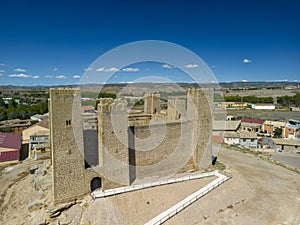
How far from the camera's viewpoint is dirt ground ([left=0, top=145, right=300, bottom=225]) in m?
14.4

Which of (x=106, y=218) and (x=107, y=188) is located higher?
(x=107, y=188)

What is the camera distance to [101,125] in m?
15.3

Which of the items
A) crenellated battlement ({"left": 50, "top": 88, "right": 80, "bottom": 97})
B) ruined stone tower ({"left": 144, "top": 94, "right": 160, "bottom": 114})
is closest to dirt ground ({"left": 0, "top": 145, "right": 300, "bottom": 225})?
crenellated battlement ({"left": 50, "top": 88, "right": 80, "bottom": 97})

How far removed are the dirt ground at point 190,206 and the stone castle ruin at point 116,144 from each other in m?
1.63

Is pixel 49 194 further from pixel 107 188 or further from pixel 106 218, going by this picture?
pixel 106 218

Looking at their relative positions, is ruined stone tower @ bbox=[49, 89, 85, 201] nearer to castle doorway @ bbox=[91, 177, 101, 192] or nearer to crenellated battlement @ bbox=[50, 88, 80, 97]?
crenellated battlement @ bbox=[50, 88, 80, 97]

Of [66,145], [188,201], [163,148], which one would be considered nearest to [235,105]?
[163,148]

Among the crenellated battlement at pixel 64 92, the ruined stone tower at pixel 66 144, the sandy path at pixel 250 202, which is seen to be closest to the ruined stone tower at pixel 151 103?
the sandy path at pixel 250 202

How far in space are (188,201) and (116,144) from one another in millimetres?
6354

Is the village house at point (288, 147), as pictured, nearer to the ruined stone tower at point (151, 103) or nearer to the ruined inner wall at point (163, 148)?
the ruined inner wall at point (163, 148)

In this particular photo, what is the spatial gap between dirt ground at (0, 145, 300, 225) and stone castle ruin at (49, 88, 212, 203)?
5.36ft

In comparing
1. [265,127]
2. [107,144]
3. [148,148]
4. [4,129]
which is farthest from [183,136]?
[4,129]

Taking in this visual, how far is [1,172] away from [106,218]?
57.9 ft

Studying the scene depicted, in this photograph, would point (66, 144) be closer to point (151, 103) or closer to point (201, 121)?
point (201, 121)
